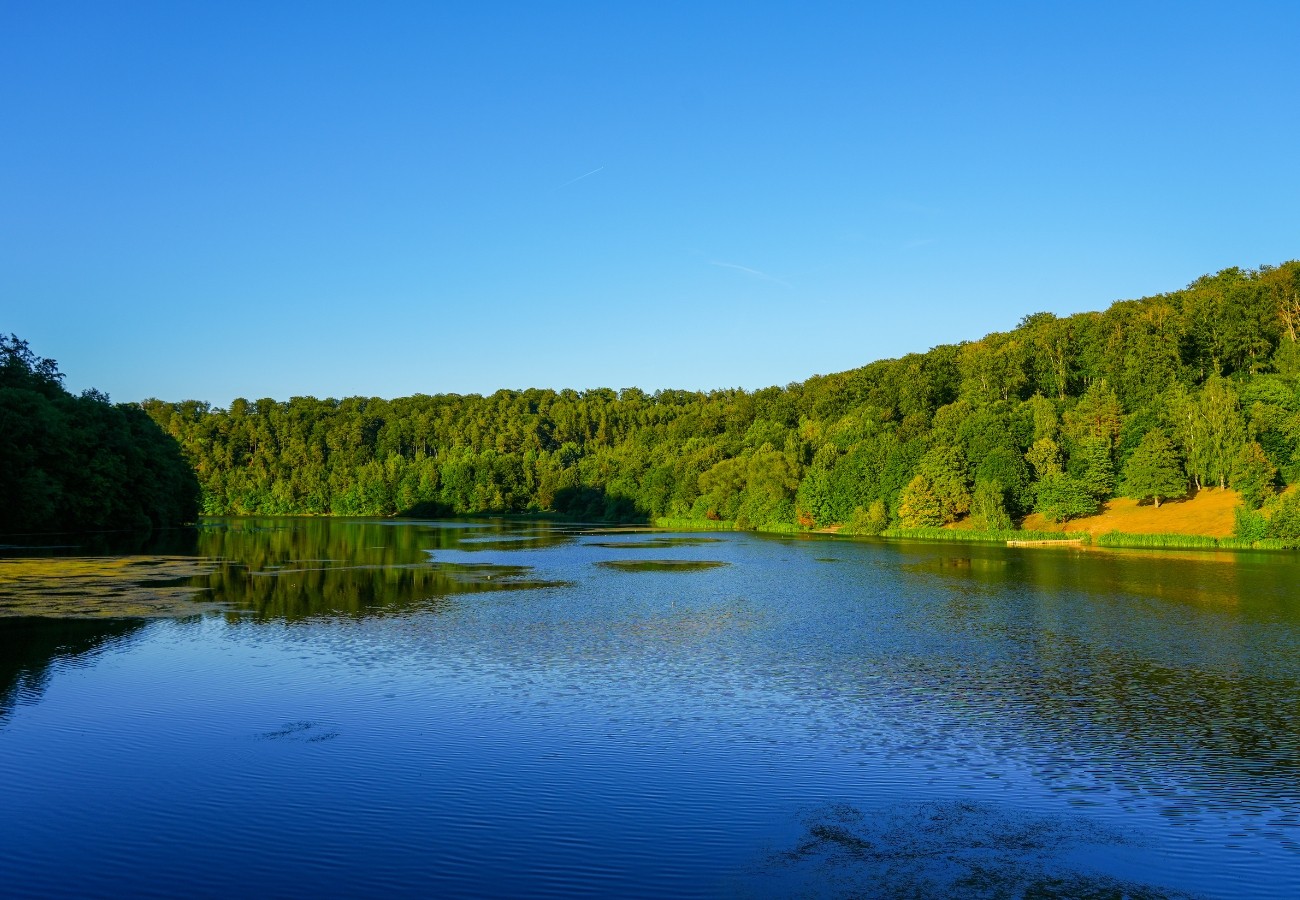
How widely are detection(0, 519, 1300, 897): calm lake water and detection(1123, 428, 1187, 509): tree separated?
183ft

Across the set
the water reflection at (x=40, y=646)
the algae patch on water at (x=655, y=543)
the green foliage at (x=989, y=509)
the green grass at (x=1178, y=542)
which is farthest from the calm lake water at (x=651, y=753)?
the green foliage at (x=989, y=509)

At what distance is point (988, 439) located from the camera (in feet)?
316

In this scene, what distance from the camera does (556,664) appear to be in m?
23.8

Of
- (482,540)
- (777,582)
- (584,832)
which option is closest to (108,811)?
(584,832)

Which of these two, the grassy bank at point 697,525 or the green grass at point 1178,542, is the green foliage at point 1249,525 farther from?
the grassy bank at point 697,525

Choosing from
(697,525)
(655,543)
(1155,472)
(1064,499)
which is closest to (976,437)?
(1064,499)

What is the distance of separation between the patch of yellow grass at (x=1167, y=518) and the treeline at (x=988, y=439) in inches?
54.4

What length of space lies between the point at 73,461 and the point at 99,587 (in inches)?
1731

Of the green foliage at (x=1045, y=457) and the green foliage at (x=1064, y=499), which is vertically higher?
the green foliage at (x=1045, y=457)

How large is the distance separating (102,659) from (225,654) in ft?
9.15

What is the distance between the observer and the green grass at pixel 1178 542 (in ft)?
219

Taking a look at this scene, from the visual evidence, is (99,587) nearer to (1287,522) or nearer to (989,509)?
(1287,522)

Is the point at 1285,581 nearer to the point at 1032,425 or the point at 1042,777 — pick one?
the point at 1042,777

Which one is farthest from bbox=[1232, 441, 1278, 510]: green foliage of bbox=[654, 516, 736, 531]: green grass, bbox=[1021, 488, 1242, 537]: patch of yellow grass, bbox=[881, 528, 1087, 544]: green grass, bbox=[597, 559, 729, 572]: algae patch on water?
bbox=[654, 516, 736, 531]: green grass
